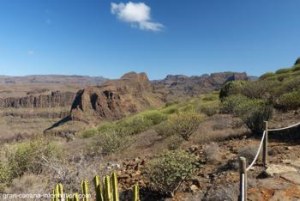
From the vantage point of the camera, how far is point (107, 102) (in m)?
126

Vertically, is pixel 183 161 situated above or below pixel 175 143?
above

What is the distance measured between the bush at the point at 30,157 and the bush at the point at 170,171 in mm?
4504

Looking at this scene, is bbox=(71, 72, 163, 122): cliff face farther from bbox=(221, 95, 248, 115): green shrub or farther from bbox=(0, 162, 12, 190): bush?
bbox=(0, 162, 12, 190): bush

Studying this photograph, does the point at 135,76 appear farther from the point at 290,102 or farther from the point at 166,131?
the point at 290,102

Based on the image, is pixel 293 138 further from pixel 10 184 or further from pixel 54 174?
pixel 10 184

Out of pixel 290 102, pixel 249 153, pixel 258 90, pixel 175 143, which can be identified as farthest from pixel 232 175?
pixel 258 90

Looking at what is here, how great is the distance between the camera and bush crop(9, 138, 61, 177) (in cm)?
1221

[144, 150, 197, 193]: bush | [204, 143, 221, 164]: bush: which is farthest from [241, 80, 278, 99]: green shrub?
[144, 150, 197, 193]: bush

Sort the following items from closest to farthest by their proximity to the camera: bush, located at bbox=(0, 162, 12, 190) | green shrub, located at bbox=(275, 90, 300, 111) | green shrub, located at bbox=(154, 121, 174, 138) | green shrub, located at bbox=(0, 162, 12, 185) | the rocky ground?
the rocky ground
bush, located at bbox=(0, 162, 12, 190)
green shrub, located at bbox=(0, 162, 12, 185)
green shrub, located at bbox=(154, 121, 174, 138)
green shrub, located at bbox=(275, 90, 300, 111)

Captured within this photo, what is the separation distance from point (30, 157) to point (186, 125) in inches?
247

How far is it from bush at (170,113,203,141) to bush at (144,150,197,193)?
5.34 metres

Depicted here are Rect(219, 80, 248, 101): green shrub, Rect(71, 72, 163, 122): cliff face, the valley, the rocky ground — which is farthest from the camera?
Rect(71, 72, 163, 122): cliff face

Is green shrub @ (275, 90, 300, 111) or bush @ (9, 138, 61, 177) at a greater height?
green shrub @ (275, 90, 300, 111)

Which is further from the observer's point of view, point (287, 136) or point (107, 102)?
point (107, 102)
